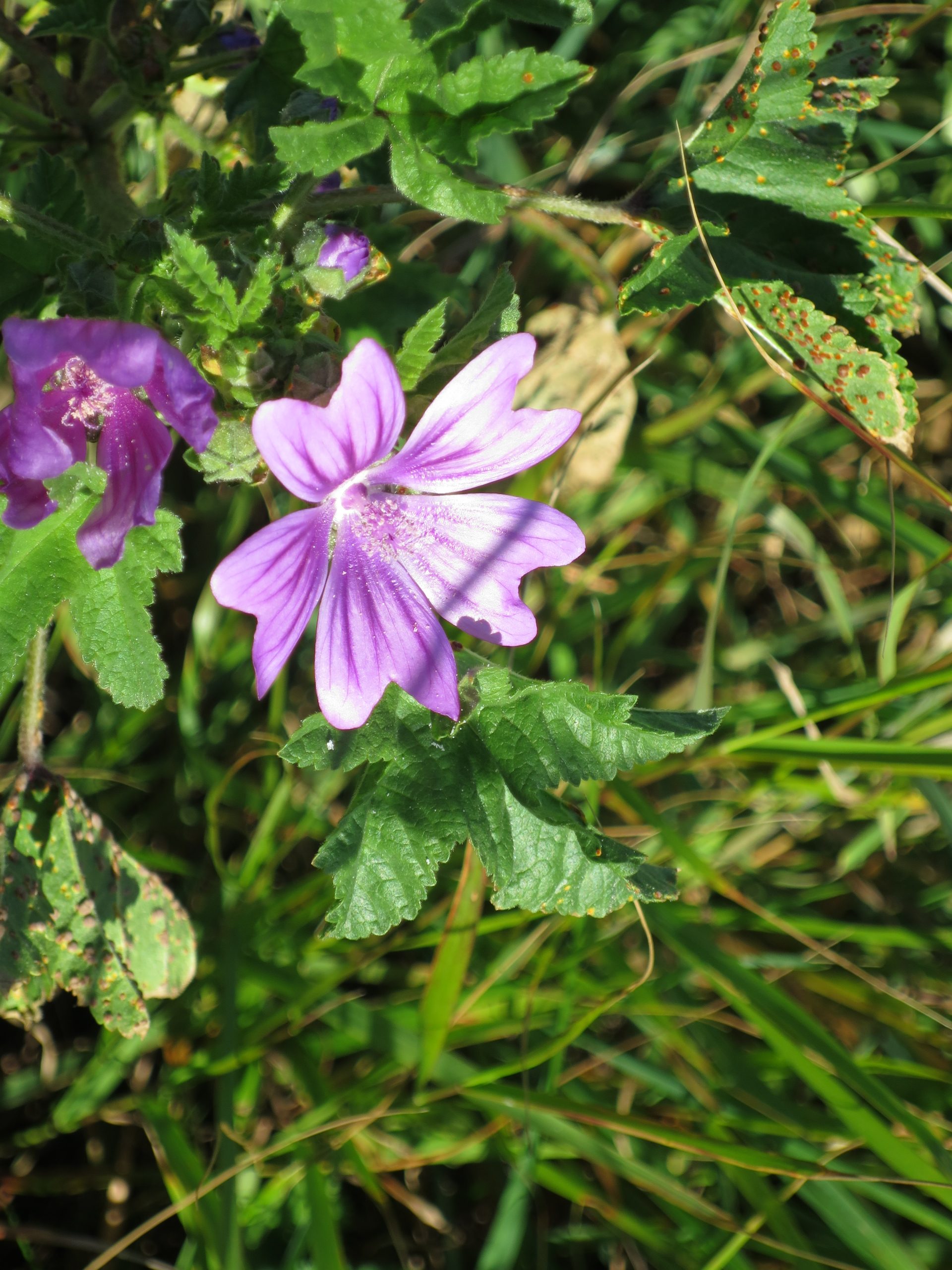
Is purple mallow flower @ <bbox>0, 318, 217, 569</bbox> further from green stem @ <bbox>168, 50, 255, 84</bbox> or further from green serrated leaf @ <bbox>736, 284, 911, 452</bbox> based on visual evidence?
green serrated leaf @ <bbox>736, 284, 911, 452</bbox>

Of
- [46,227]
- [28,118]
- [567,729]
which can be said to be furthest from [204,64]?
[567,729]

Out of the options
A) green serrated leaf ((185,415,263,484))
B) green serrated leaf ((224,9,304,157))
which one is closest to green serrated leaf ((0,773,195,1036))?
green serrated leaf ((185,415,263,484))

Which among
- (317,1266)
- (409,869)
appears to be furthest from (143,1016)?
(409,869)

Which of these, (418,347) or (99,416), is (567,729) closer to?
(418,347)

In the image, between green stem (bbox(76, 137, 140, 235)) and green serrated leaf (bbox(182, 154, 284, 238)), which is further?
green stem (bbox(76, 137, 140, 235))

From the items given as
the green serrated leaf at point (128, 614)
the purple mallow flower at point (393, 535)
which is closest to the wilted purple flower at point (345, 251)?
the purple mallow flower at point (393, 535)

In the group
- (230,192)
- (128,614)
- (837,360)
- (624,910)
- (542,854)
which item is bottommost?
(624,910)

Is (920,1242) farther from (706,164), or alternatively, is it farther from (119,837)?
(706,164)
